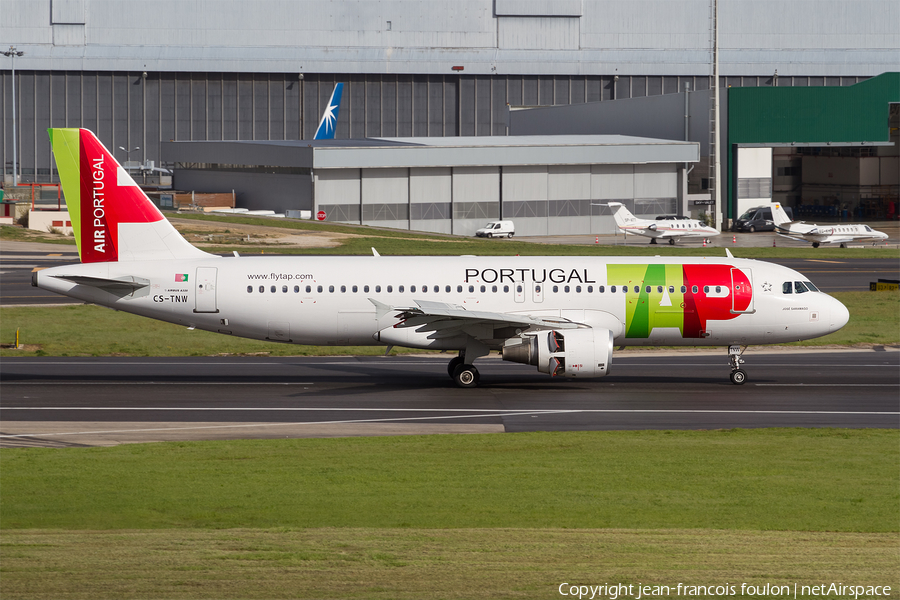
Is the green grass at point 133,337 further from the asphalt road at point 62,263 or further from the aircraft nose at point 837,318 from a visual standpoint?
the aircraft nose at point 837,318

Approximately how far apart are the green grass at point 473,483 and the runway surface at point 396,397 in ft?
7.87

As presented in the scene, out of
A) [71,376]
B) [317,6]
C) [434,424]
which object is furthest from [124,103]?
[434,424]

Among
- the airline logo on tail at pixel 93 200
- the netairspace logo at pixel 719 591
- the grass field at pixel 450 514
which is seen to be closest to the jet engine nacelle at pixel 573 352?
the grass field at pixel 450 514

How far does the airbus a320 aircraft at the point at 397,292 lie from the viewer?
33.8m

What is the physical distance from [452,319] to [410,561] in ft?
60.4

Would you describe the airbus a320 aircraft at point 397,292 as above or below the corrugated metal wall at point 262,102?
below

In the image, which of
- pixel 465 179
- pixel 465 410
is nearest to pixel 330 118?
pixel 465 179

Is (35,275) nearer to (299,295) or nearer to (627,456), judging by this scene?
(299,295)

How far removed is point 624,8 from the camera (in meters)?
145

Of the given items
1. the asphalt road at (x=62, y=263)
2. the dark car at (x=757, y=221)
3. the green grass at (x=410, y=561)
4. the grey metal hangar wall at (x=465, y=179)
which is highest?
the grey metal hangar wall at (x=465, y=179)

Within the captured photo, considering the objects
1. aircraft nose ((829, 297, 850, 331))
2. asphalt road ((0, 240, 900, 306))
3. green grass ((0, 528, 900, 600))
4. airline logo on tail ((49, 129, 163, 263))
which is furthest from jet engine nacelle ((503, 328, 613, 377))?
asphalt road ((0, 240, 900, 306))

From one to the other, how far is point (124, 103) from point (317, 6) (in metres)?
28.5

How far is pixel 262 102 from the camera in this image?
138 meters

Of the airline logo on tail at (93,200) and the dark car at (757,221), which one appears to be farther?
the dark car at (757,221)
